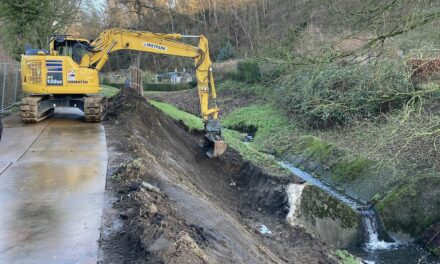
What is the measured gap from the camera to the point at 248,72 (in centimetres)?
3456

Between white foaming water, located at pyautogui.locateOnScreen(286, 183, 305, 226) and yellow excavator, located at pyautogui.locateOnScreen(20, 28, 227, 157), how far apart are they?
11.0ft

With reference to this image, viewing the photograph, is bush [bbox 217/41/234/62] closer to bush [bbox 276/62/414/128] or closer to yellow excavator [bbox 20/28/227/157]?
bush [bbox 276/62/414/128]

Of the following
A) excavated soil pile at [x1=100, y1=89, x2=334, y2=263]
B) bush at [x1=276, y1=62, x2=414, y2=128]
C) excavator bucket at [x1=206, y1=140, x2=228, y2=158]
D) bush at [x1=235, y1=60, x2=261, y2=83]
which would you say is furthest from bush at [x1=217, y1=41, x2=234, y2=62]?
excavator bucket at [x1=206, y1=140, x2=228, y2=158]

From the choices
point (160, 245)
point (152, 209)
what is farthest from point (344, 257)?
point (160, 245)

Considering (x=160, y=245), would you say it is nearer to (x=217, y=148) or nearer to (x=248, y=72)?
(x=217, y=148)

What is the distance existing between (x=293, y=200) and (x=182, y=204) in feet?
14.3

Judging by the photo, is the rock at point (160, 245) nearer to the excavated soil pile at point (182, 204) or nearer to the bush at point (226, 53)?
the excavated soil pile at point (182, 204)

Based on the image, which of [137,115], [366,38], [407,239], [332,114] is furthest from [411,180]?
[137,115]

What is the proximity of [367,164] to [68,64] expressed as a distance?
9837 mm

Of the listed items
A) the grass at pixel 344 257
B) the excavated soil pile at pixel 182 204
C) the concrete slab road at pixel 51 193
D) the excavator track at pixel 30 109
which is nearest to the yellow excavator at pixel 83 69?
the excavator track at pixel 30 109

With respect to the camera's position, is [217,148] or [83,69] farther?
[217,148]

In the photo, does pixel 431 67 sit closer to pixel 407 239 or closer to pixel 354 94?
pixel 354 94

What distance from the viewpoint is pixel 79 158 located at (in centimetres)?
1078

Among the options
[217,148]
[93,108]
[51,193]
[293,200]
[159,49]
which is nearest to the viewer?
[51,193]
